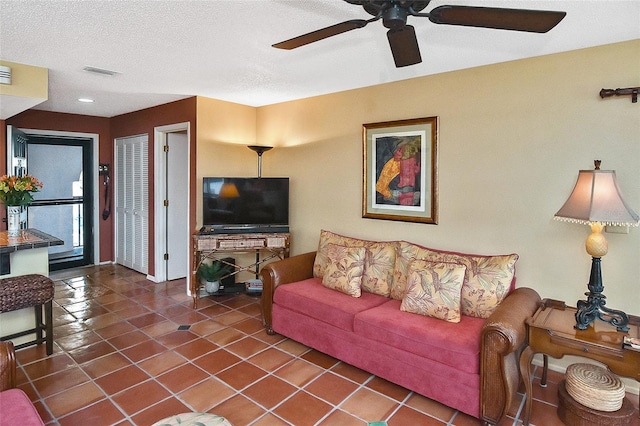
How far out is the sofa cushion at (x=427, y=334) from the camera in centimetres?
237

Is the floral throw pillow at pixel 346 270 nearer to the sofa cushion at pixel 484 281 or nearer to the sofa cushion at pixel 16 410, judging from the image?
the sofa cushion at pixel 484 281

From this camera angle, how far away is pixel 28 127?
209 inches

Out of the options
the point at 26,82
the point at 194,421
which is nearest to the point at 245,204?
the point at 26,82

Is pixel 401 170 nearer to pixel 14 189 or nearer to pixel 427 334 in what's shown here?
pixel 427 334

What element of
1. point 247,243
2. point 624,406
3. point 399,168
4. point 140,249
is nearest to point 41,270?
point 247,243

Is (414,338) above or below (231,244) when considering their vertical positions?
below

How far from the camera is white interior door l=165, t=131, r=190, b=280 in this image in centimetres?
527

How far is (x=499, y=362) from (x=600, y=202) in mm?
1122

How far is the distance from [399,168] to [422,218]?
0.54 metres

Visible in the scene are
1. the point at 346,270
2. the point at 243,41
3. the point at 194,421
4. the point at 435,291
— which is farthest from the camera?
the point at 346,270

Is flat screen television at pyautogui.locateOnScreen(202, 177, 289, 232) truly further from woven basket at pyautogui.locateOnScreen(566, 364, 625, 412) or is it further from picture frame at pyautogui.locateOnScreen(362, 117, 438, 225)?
woven basket at pyautogui.locateOnScreen(566, 364, 625, 412)

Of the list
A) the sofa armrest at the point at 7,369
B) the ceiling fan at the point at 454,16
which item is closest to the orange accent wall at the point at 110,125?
the sofa armrest at the point at 7,369

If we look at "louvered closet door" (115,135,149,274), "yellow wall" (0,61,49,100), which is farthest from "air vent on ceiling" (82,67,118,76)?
"louvered closet door" (115,135,149,274)

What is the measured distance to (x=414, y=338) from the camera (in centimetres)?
257
